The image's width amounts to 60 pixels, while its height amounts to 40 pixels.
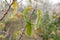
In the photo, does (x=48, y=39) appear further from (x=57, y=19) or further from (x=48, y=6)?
(x=48, y=6)

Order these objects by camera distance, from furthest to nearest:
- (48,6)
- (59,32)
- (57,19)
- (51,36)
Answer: (48,6), (57,19), (59,32), (51,36)

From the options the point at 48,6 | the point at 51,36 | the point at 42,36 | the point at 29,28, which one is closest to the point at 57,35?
the point at 51,36

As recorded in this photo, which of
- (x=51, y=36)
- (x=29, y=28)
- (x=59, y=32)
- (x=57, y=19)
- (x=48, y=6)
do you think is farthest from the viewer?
(x=48, y=6)

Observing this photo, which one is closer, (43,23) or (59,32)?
(59,32)

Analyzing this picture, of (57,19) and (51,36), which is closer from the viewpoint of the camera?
(51,36)

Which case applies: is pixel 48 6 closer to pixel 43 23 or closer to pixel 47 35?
pixel 43 23

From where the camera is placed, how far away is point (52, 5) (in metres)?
4.76

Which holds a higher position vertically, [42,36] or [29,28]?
[29,28]

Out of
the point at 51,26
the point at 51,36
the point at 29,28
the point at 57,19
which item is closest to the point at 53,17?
the point at 57,19

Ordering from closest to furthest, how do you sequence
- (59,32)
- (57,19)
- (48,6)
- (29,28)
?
(29,28), (59,32), (57,19), (48,6)

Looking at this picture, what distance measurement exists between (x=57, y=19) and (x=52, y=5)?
3.54 ft

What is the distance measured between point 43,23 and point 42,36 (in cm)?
25

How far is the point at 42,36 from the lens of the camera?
3691mm

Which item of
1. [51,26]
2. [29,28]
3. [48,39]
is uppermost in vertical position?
[29,28]
